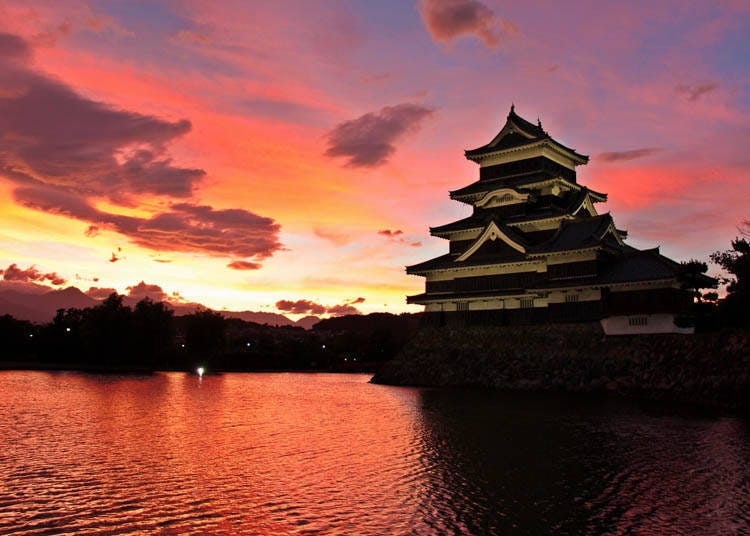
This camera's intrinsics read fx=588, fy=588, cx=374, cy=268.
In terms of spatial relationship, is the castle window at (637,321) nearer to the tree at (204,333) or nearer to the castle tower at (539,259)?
the castle tower at (539,259)

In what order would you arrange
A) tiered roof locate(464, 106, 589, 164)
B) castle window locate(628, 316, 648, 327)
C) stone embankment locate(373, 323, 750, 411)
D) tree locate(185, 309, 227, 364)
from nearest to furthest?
stone embankment locate(373, 323, 750, 411) < castle window locate(628, 316, 648, 327) < tiered roof locate(464, 106, 589, 164) < tree locate(185, 309, 227, 364)

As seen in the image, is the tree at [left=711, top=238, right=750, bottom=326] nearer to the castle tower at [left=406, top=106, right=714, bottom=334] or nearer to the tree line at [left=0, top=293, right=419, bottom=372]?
the castle tower at [left=406, top=106, right=714, bottom=334]

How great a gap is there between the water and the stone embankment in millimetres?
5252

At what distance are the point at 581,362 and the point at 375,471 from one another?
31237 millimetres

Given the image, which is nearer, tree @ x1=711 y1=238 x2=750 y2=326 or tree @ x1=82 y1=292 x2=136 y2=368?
tree @ x1=711 y1=238 x2=750 y2=326

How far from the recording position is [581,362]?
46219mm

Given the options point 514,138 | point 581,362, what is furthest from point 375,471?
point 514,138

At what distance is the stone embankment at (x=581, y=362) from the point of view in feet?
125

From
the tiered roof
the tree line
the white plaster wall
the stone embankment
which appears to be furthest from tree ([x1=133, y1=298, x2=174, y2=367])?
the white plaster wall

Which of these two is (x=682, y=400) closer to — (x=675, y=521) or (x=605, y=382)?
(x=605, y=382)

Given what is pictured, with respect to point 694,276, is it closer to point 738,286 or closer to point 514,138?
point 738,286

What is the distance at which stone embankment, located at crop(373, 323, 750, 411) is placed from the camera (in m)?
38.1

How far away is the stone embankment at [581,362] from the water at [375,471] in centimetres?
525

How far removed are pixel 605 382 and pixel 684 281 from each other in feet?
30.9
